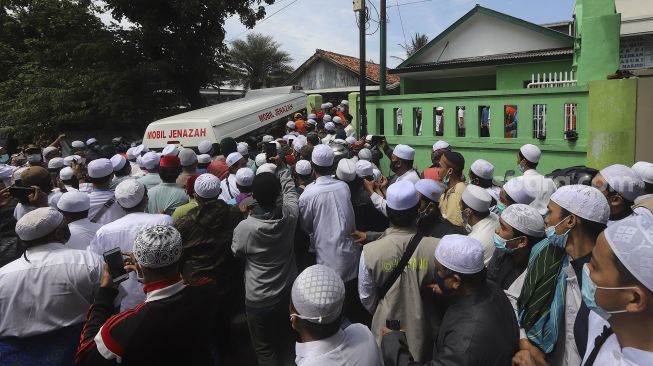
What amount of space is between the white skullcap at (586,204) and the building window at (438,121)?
243 inches

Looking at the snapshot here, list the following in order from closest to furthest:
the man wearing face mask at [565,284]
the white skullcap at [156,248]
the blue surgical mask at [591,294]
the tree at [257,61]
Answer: the blue surgical mask at [591,294]
the white skullcap at [156,248]
the man wearing face mask at [565,284]
the tree at [257,61]

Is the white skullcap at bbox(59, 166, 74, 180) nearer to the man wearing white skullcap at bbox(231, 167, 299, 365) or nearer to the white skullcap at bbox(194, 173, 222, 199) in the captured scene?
the white skullcap at bbox(194, 173, 222, 199)

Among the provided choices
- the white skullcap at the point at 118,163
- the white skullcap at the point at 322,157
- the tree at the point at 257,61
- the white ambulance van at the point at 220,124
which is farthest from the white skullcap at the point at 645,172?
the tree at the point at 257,61

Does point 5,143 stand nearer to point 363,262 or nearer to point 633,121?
point 363,262

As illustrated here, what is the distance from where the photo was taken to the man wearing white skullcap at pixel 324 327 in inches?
74.3

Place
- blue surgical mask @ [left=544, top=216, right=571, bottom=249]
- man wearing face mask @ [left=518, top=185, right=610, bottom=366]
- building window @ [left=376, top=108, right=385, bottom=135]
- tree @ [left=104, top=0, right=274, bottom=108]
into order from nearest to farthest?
man wearing face mask @ [left=518, top=185, right=610, bottom=366], blue surgical mask @ [left=544, top=216, right=571, bottom=249], building window @ [left=376, top=108, right=385, bottom=135], tree @ [left=104, top=0, right=274, bottom=108]

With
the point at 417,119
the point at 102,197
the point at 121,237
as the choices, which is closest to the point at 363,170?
the point at 121,237

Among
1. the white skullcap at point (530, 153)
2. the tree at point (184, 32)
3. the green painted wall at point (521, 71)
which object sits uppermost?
the tree at point (184, 32)

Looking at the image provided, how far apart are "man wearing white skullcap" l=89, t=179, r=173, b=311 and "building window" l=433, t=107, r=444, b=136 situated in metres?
6.08

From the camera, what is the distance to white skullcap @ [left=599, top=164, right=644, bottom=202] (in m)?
3.65

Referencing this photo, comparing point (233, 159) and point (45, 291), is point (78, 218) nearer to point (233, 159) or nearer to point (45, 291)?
point (45, 291)

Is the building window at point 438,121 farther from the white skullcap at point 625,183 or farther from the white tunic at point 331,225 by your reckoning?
the white tunic at point 331,225

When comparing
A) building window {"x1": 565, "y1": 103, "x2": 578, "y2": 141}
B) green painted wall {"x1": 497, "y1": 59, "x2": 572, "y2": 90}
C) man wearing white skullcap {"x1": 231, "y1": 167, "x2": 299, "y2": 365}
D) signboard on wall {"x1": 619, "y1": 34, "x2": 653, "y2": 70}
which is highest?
signboard on wall {"x1": 619, "y1": 34, "x2": 653, "y2": 70}

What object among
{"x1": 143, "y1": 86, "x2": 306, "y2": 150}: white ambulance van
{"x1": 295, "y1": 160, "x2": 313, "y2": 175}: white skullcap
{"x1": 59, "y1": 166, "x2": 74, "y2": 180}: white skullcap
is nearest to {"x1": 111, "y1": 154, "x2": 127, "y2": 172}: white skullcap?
{"x1": 59, "y1": 166, "x2": 74, "y2": 180}: white skullcap
